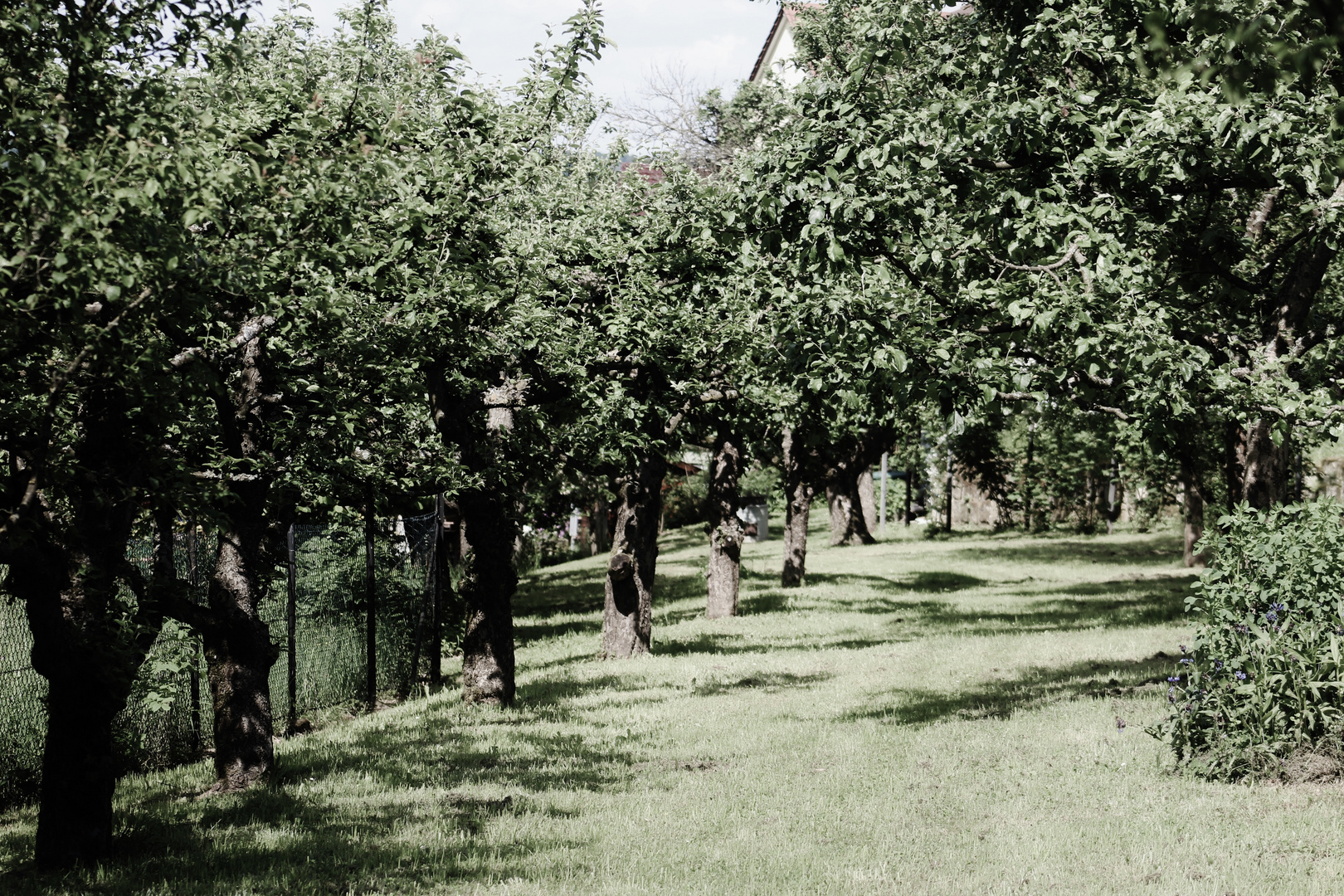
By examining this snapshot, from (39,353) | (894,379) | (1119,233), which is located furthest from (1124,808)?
(39,353)

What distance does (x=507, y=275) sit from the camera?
1197 cm

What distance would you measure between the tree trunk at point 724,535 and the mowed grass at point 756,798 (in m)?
5.51

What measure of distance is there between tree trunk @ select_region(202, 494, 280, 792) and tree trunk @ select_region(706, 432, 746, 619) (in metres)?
14.0

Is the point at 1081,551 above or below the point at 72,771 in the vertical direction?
below

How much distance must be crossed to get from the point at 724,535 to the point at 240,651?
14.5 metres

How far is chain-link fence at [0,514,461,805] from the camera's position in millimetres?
9281

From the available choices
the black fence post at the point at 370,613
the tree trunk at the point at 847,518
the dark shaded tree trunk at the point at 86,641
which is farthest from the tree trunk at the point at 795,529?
the dark shaded tree trunk at the point at 86,641

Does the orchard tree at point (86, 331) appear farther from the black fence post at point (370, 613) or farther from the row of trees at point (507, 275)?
the black fence post at point (370, 613)

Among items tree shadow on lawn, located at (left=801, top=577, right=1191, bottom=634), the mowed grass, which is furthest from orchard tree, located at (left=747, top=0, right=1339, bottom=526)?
tree shadow on lawn, located at (left=801, top=577, right=1191, bottom=634)

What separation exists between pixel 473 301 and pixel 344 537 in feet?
15.1

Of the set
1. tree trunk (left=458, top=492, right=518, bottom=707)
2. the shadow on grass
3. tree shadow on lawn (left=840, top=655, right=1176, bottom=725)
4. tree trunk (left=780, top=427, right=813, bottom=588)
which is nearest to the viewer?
tree shadow on lawn (left=840, top=655, right=1176, bottom=725)

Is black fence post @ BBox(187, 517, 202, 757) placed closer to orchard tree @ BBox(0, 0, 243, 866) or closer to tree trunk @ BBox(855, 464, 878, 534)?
orchard tree @ BBox(0, 0, 243, 866)

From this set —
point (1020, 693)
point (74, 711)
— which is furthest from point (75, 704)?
point (1020, 693)

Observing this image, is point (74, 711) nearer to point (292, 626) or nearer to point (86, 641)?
point (86, 641)
